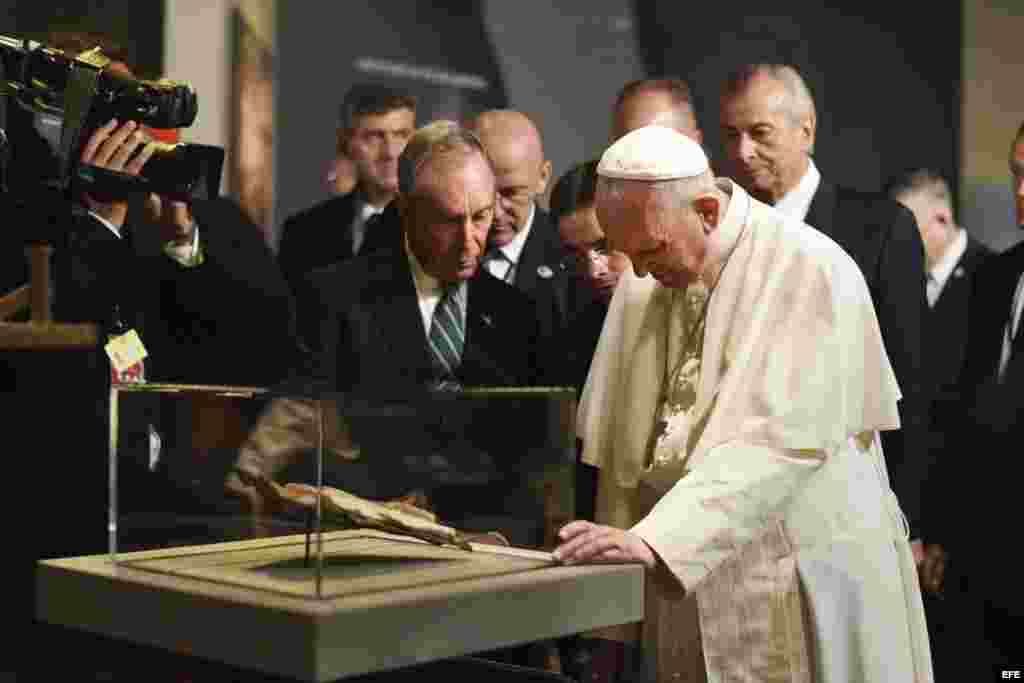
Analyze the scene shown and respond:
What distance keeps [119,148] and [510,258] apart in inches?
42.0

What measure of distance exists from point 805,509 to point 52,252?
5.72 ft

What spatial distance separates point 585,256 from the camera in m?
4.03

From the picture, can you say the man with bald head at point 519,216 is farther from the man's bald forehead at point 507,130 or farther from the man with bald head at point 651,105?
the man with bald head at point 651,105

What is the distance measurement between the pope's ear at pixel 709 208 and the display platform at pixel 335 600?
0.79 meters

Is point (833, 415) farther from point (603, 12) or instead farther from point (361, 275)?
point (603, 12)

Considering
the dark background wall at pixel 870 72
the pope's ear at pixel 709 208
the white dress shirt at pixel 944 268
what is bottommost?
the white dress shirt at pixel 944 268

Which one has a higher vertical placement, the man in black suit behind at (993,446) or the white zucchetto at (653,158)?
the white zucchetto at (653,158)

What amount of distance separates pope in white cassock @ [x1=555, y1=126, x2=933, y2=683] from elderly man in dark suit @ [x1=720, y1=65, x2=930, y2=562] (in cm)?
113

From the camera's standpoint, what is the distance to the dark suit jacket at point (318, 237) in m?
5.67

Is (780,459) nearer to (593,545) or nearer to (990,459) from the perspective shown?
(593,545)

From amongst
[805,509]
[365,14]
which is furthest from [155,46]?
[805,509]

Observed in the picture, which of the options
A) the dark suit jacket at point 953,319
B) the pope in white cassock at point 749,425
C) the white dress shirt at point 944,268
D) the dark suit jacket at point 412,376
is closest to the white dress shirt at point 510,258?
the dark suit jacket at point 412,376

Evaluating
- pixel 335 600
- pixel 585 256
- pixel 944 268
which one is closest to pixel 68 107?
pixel 585 256

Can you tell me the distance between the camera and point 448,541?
2707 millimetres
